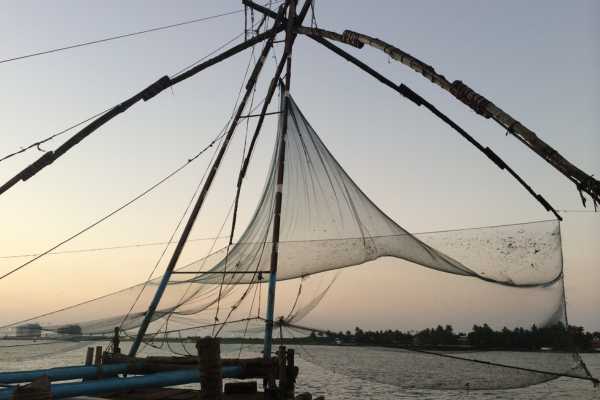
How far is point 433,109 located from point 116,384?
19.9 feet

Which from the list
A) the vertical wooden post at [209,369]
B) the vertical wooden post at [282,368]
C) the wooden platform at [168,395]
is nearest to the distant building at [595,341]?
the vertical wooden post at [282,368]

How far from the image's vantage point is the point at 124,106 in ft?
26.6


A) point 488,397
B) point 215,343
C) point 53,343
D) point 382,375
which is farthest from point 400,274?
point 488,397

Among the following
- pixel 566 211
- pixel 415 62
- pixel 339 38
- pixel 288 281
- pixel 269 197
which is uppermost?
pixel 339 38

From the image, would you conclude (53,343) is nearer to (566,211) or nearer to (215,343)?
(215,343)

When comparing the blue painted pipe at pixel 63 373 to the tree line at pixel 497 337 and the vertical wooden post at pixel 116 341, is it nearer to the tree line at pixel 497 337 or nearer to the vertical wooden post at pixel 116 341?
the vertical wooden post at pixel 116 341

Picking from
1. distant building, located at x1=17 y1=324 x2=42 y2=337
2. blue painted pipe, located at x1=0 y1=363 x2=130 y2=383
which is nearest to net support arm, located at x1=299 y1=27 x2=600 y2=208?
blue painted pipe, located at x1=0 y1=363 x2=130 y2=383

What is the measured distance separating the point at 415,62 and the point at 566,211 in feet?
9.65

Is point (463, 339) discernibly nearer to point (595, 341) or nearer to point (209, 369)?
point (209, 369)

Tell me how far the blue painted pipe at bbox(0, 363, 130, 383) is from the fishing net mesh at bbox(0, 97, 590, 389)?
0.87 ft

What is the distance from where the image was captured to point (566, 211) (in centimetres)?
719

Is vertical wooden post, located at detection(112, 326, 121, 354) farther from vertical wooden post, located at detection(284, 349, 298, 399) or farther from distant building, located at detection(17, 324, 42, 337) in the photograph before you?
vertical wooden post, located at detection(284, 349, 298, 399)

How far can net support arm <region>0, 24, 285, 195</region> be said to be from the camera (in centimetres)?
682

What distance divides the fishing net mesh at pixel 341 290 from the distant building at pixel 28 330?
0.05ft
